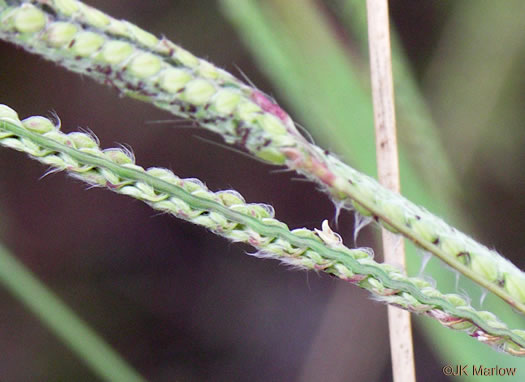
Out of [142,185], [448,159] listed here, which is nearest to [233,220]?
[142,185]

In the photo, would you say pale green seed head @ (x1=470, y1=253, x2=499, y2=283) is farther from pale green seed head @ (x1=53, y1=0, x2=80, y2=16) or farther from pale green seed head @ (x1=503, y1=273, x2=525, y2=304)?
pale green seed head @ (x1=53, y1=0, x2=80, y2=16)

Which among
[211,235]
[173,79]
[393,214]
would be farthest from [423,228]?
[211,235]

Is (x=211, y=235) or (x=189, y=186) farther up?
(x=211, y=235)

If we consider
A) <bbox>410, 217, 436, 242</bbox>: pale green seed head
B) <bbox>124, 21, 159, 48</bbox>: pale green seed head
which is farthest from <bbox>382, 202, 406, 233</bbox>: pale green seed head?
<bbox>124, 21, 159, 48</bbox>: pale green seed head

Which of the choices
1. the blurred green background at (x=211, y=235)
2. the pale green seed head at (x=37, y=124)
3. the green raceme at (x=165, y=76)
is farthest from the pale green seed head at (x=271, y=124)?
the blurred green background at (x=211, y=235)

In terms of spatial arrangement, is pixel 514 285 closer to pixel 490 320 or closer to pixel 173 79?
pixel 490 320

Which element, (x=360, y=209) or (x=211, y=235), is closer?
(x=360, y=209)
